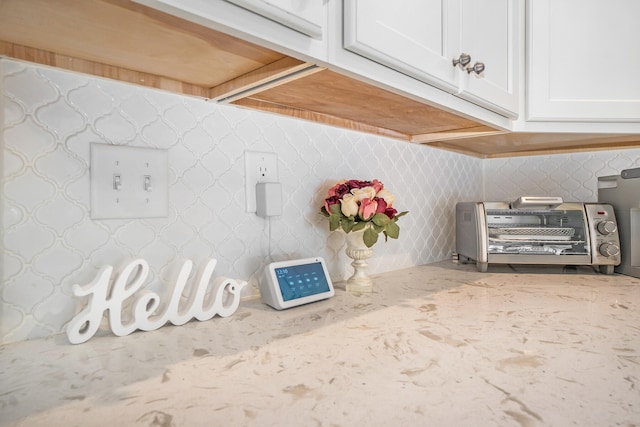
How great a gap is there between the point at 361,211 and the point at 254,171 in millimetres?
296

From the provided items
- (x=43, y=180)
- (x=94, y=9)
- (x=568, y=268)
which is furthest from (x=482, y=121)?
(x=43, y=180)

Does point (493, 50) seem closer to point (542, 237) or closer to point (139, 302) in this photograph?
point (542, 237)

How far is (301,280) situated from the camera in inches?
36.2

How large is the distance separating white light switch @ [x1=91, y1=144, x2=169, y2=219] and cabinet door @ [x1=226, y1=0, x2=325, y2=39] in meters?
0.41

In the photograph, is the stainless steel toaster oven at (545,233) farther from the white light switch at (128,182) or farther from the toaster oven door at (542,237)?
the white light switch at (128,182)

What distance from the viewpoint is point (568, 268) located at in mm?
1416

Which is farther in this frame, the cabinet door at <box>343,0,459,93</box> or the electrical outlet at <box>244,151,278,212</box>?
the electrical outlet at <box>244,151,278,212</box>

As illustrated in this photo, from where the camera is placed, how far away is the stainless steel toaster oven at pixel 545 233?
1.28m

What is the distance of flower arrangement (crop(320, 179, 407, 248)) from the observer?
3.19 feet

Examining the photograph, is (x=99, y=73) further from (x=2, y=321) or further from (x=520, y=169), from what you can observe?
(x=520, y=169)

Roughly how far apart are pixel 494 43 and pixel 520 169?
869 mm

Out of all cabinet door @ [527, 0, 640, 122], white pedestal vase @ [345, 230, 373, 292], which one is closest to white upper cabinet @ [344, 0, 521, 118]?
cabinet door @ [527, 0, 640, 122]

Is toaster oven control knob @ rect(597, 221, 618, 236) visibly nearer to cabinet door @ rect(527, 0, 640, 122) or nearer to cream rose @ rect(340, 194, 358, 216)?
cabinet door @ rect(527, 0, 640, 122)

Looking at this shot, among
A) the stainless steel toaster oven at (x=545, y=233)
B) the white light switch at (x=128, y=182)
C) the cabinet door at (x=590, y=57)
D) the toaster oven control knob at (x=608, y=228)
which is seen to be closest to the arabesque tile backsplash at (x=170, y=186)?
the white light switch at (x=128, y=182)
